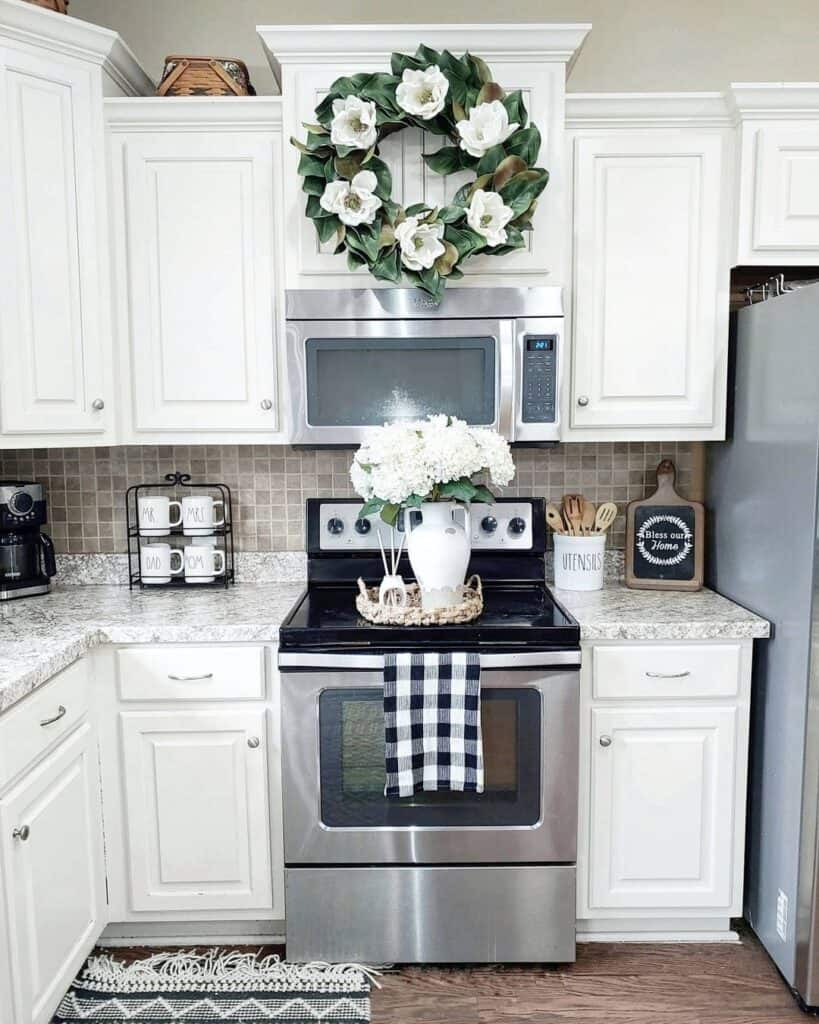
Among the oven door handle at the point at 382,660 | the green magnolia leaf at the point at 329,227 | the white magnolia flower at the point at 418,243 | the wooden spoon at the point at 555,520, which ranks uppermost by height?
the green magnolia leaf at the point at 329,227

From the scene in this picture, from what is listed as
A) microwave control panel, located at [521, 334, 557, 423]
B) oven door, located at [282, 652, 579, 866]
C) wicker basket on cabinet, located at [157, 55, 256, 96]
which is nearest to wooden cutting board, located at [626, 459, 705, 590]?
microwave control panel, located at [521, 334, 557, 423]

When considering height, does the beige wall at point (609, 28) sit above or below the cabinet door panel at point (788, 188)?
above

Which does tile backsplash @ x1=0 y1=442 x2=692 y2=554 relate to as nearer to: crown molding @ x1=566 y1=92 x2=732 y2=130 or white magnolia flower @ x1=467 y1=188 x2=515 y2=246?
white magnolia flower @ x1=467 y1=188 x2=515 y2=246

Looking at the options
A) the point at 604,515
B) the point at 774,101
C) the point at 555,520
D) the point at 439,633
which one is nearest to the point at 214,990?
the point at 439,633

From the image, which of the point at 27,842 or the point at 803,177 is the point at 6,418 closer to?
the point at 27,842

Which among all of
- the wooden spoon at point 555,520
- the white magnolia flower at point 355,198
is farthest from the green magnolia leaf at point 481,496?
the white magnolia flower at point 355,198

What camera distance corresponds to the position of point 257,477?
2496mm

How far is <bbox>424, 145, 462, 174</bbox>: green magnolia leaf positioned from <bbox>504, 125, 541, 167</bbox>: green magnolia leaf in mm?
129

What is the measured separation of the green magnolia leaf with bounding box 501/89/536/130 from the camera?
Result: 1950 mm

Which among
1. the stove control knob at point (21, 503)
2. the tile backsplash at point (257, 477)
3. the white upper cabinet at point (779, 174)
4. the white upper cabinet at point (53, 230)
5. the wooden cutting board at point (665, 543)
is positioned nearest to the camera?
the white upper cabinet at point (53, 230)

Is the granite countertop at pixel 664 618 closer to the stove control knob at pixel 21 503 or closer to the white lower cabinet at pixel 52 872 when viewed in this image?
the white lower cabinet at pixel 52 872

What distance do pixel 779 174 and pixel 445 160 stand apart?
34.9 inches

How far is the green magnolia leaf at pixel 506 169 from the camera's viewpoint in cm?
196

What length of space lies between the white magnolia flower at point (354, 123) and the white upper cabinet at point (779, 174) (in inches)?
37.7
